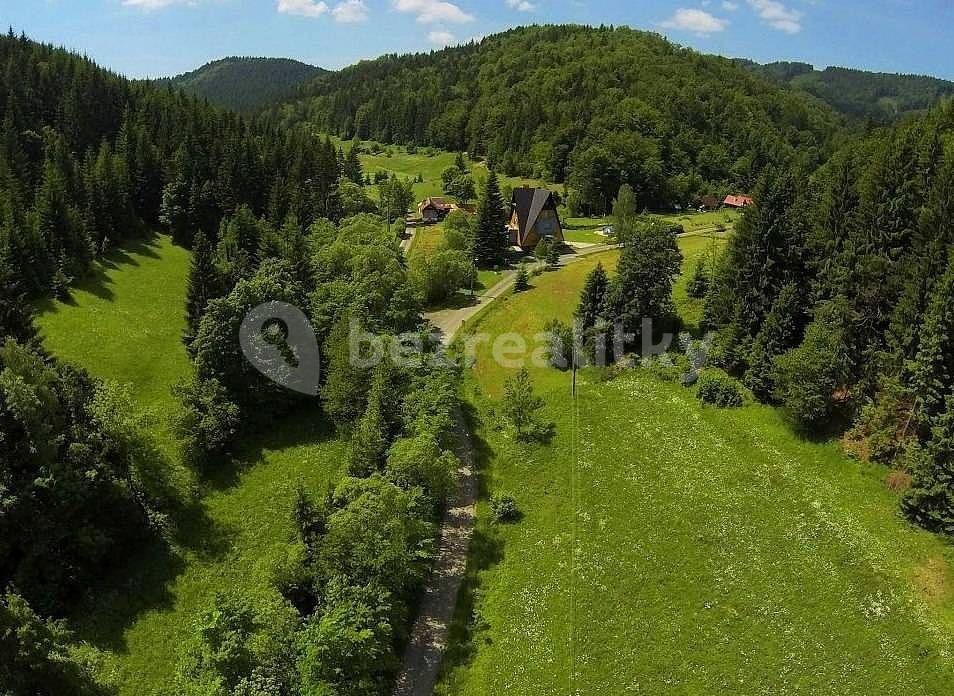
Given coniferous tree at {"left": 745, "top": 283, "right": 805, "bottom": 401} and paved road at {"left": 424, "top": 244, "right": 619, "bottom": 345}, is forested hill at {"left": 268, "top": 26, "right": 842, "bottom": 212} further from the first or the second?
coniferous tree at {"left": 745, "top": 283, "right": 805, "bottom": 401}

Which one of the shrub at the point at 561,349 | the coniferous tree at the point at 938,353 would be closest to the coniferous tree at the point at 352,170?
the shrub at the point at 561,349

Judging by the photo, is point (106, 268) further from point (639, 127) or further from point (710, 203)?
point (639, 127)

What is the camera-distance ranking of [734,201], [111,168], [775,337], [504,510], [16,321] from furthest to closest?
[734,201], [111,168], [775,337], [16,321], [504,510]

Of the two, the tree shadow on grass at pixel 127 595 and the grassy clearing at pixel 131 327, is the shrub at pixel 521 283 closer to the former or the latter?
the grassy clearing at pixel 131 327

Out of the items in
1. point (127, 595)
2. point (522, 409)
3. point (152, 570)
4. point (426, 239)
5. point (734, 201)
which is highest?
point (734, 201)

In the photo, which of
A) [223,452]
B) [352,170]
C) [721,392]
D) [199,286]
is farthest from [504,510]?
[352,170]
